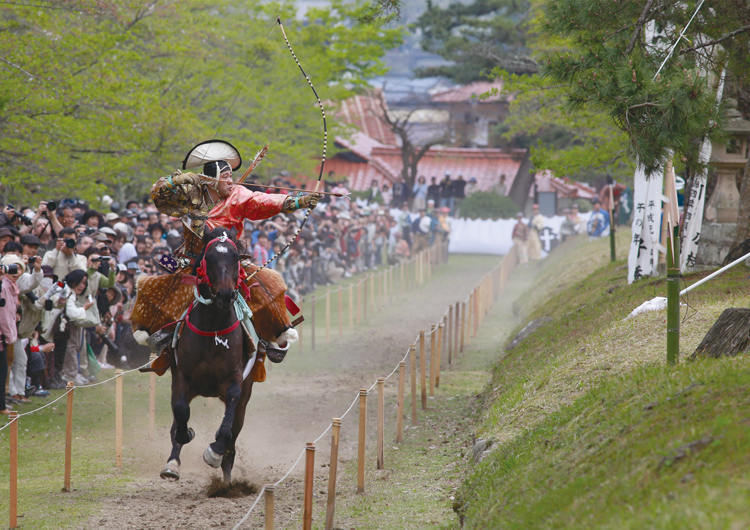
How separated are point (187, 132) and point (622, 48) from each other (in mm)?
9989

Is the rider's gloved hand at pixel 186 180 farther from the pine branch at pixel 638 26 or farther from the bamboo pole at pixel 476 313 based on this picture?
the bamboo pole at pixel 476 313

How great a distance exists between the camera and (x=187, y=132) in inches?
632

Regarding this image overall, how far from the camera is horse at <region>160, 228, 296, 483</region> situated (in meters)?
7.29

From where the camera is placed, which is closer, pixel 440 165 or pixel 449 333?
pixel 449 333

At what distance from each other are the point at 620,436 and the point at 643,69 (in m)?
3.96

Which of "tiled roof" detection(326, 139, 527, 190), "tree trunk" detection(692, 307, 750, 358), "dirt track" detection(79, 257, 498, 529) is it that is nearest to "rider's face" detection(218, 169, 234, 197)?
"dirt track" detection(79, 257, 498, 529)

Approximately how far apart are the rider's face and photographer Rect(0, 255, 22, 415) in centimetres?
295

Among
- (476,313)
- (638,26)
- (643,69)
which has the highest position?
(638,26)

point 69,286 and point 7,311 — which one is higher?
point 69,286

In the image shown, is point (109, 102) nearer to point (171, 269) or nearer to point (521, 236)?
point (171, 269)

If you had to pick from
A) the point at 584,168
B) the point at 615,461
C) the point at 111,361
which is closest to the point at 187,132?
the point at 111,361

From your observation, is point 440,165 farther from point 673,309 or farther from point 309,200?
point 673,309

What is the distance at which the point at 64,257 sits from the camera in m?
11.1

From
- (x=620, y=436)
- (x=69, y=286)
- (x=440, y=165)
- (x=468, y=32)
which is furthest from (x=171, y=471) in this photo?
(x=440, y=165)
